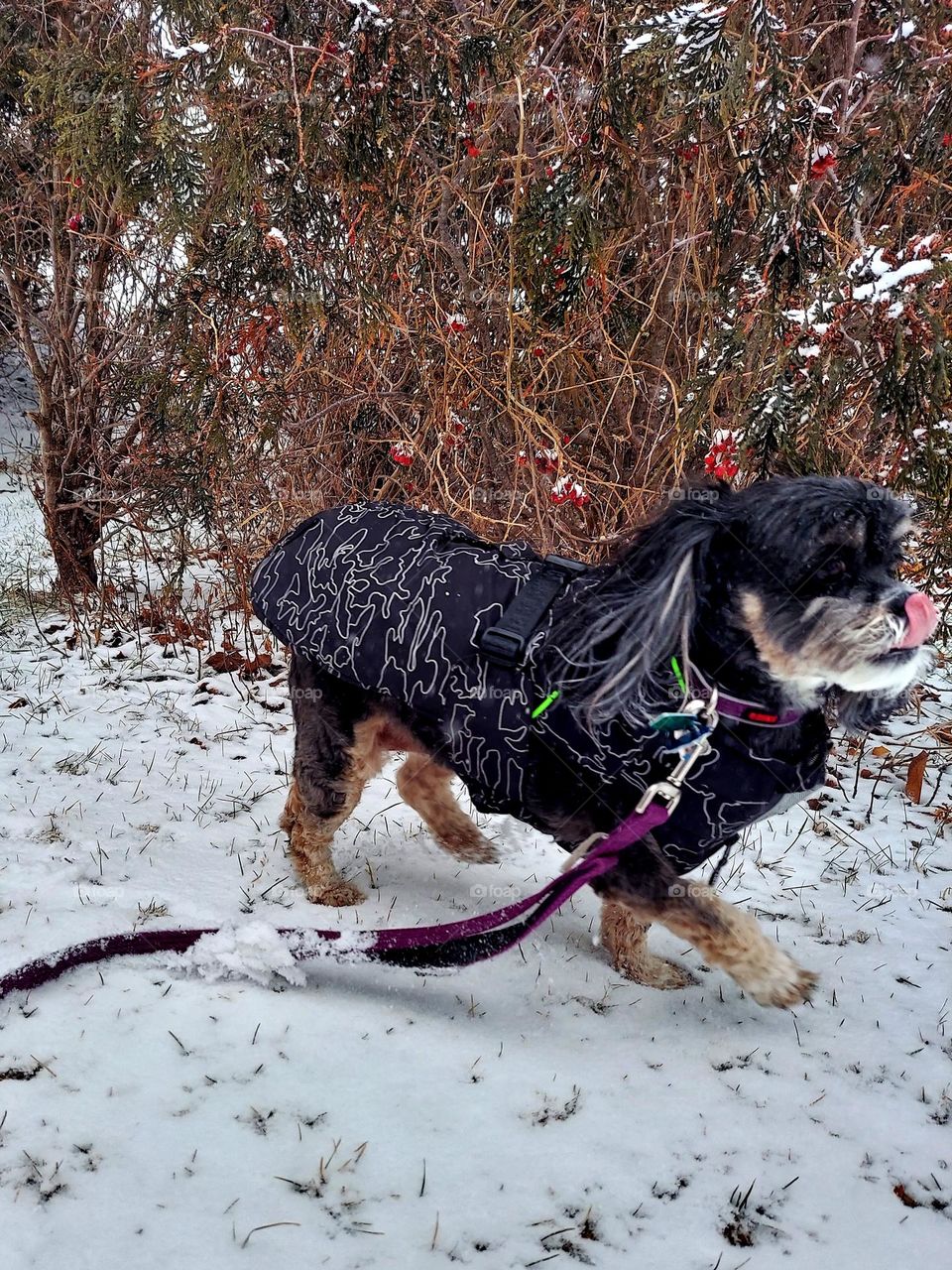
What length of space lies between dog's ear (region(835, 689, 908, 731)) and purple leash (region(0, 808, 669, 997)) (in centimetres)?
51

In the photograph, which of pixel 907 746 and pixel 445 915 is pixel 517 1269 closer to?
pixel 445 915

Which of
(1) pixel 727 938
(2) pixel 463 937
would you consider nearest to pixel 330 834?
(2) pixel 463 937

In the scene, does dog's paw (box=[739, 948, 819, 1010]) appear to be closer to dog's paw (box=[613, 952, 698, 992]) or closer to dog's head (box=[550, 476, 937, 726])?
dog's paw (box=[613, 952, 698, 992])

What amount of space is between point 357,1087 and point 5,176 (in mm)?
5730

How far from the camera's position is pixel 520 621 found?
214cm

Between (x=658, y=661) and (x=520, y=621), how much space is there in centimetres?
38

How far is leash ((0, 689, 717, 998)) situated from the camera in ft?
6.43

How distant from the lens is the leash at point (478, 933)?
196cm

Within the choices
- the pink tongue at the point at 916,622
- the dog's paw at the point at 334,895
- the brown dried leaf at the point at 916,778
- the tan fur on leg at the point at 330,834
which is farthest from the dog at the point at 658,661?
the brown dried leaf at the point at 916,778

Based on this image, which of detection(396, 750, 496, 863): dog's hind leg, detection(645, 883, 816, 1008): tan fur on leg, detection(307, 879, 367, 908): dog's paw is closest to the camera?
detection(645, 883, 816, 1008): tan fur on leg

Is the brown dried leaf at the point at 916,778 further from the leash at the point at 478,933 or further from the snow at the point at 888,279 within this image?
the leash at the point at 478,933

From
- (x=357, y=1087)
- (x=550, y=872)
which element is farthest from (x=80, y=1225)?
(x=550, y=872)

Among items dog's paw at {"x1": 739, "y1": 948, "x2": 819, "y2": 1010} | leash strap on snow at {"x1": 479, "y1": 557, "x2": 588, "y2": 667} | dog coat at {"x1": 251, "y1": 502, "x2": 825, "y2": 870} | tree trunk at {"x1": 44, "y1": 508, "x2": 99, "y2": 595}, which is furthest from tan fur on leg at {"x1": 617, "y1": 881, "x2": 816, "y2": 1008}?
tree trunk at {"x1": 44, "y1": 508, "x2": 99, "y2": 595}

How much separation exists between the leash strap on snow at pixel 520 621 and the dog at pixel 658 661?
0.01 metres
